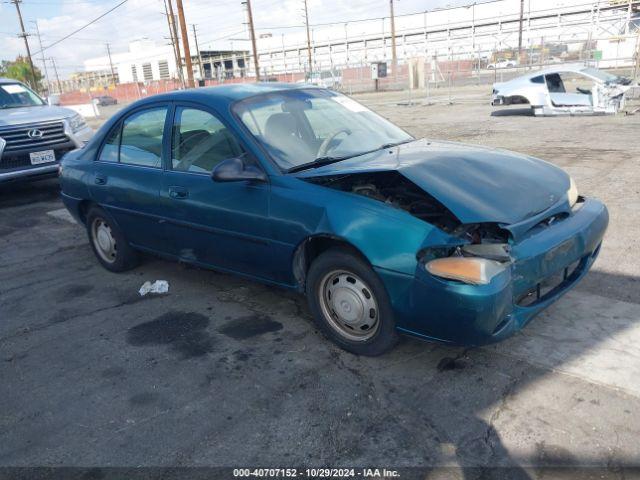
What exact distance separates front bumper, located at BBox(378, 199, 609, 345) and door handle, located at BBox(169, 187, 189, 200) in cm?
176

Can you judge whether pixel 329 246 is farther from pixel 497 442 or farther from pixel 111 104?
pixel 111 104

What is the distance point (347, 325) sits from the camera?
3.38 m

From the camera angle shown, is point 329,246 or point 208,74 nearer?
point 329,246

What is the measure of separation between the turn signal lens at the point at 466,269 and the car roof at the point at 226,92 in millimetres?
2019

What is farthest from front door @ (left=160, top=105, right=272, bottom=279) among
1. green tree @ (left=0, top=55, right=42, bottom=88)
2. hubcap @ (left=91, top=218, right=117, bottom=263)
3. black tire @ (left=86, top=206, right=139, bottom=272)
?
green tree @ (left=0, top=55, right=42, bottom=88)

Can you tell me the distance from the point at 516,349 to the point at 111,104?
207 feet

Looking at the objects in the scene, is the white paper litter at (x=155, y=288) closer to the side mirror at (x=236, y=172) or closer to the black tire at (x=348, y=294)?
the side mirror at (x=236, y=172)

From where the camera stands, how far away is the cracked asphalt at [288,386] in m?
2.54

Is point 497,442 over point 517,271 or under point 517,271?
under

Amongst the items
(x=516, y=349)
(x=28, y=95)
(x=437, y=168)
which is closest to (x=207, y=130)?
(x=437, y=168)

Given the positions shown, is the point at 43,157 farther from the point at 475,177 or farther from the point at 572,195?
the point at 572,195

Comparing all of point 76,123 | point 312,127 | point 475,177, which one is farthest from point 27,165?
point 475,177

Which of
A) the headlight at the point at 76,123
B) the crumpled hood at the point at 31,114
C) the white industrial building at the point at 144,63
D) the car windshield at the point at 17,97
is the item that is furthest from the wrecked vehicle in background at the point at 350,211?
the white industrial building at the point at 144,63

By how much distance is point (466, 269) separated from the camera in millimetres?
2742
